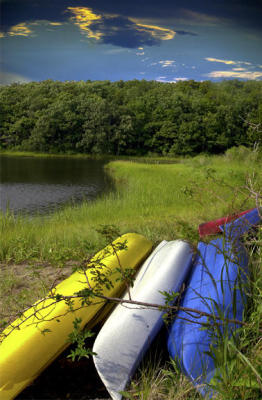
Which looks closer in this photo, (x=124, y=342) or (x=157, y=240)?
(x=124, y=342)

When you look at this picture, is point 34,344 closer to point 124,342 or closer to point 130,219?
point 124,342

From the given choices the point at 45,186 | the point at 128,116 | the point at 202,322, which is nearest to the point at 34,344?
the point at 202,322

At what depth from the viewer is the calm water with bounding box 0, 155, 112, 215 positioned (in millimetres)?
7488

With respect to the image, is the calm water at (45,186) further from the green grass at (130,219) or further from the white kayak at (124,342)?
the white kayak at (124,342)

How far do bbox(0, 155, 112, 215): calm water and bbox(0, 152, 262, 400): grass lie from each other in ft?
4.47

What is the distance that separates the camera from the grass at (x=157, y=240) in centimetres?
114

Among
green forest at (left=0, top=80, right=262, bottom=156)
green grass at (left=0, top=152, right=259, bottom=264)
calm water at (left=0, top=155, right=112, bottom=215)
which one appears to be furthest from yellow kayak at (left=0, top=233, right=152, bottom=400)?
green forest at (left=0, top=80, right=262, bottom=156)

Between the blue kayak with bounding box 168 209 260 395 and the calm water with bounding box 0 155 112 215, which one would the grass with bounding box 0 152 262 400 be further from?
the calm water with bounding box 0 155 112 215

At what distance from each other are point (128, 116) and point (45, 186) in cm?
1370

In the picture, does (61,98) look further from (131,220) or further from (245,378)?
(245,378)

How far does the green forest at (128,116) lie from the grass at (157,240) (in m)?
11.0

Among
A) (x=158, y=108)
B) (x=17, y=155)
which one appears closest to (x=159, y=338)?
(x=17, y=155)

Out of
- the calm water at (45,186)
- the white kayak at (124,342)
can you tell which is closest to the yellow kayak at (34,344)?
the white kayak at (124,342)

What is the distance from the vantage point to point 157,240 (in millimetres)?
3170
